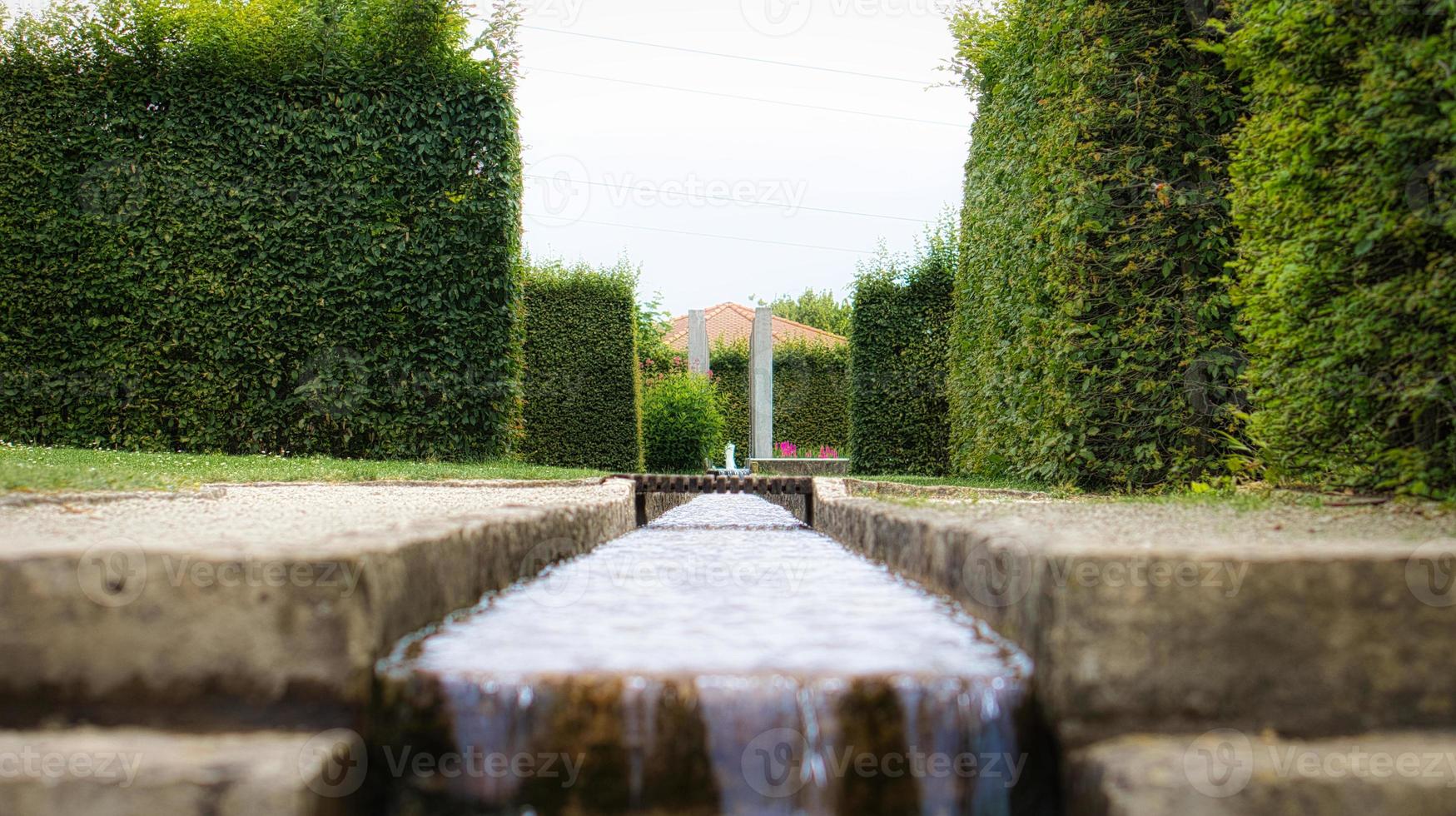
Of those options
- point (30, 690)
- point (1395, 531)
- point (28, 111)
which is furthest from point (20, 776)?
point (28, 111)

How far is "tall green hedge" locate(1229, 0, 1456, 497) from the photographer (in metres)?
2.71

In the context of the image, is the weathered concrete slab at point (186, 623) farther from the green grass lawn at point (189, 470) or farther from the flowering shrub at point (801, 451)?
the flowering shrub at point (801, 451)

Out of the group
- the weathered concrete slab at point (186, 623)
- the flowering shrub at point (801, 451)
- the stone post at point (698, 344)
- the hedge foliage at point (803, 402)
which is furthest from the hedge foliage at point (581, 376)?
the weathered concrete slab at point (186, 623)

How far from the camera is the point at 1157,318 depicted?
513 cm

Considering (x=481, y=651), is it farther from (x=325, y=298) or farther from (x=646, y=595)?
(x=325, y=298)

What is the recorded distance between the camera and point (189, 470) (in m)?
5.48

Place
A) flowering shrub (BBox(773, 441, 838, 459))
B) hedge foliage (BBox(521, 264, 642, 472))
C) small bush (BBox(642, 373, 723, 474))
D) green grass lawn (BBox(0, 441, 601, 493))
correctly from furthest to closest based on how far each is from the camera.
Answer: flowering shrub (BBox(773, 441, 838, 459)) → small bush (BBox(642, 373, 723, 474)) → hedge foliage (BBox(521, 264, 642, 472)) → green grass lawn (BBox(0, 441, 601, 493))

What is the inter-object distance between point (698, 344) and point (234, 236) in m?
10.6

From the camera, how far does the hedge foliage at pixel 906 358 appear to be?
10.9 metres

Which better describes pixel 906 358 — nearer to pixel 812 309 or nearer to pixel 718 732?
pixel 718 732

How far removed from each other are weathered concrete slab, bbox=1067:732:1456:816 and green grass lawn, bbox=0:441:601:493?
12.3ft

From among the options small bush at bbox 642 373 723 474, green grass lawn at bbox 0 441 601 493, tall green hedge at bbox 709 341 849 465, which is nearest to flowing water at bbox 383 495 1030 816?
green grass lawn at bbox 0 441 601 493

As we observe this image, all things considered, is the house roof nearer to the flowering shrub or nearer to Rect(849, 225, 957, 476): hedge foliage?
the flowering shrub

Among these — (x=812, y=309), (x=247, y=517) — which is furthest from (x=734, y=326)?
(x=247, y=517)
